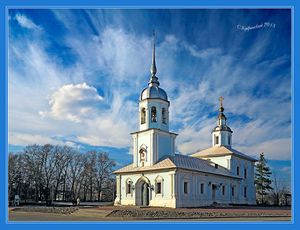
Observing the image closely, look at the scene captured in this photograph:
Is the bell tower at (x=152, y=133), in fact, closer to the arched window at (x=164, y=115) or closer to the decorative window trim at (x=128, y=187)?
the arched window at (x=164, y=115)

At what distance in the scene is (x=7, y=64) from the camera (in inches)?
416

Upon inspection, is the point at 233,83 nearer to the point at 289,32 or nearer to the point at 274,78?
the point at 274,78

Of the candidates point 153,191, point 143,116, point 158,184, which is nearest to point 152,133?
point 143,116

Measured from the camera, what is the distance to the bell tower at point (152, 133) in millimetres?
17844

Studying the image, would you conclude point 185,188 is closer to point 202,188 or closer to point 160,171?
point 160,171

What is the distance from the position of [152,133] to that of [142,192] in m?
2.55

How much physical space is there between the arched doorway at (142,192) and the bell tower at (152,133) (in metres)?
0.72

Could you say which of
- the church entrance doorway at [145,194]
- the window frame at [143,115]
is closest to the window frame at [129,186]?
the church entrance doorway at [145,194]

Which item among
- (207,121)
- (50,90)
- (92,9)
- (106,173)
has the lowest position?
(106,173)

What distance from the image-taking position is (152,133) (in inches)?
706

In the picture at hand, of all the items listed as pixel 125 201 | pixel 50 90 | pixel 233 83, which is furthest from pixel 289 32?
pixel 125 201

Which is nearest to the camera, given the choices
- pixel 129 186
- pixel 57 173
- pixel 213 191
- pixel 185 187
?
pixel 57 173

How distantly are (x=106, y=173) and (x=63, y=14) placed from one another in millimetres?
7581

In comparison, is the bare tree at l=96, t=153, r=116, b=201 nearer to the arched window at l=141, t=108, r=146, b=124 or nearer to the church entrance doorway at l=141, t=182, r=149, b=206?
the church entrance doorway at l=141, t=182, r=149, b=206
